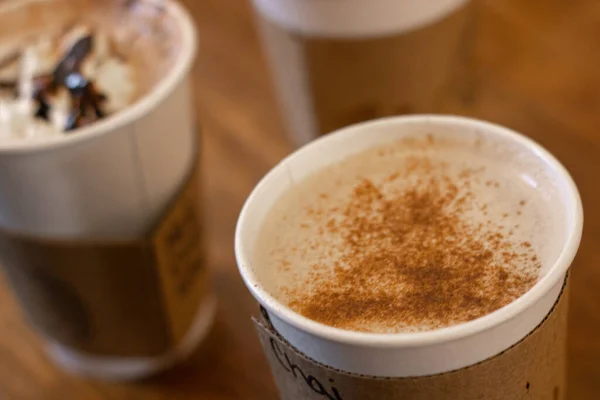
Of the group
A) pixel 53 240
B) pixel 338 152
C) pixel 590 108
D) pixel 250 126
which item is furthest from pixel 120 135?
pixel 590 108

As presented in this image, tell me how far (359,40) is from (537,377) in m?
0.56

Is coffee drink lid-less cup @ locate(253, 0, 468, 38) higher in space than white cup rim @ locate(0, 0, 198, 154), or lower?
higher

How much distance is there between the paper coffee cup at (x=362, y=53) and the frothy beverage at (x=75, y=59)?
0.18 m

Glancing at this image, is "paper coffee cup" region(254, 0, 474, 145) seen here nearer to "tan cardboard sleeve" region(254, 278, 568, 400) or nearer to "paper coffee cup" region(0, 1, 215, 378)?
"paper coffee cup" region(0, 1, 215, 378)

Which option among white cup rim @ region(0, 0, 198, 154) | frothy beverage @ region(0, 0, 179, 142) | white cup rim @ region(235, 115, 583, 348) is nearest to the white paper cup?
white cup rim @ region(235, 115, 583, 348)

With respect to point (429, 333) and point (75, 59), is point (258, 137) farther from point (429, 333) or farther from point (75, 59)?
point (429, 333)

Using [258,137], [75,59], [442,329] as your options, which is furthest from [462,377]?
[258,137]

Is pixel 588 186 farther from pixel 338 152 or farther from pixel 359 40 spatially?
pixel 338 152

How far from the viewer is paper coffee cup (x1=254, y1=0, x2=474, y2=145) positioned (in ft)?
3.11

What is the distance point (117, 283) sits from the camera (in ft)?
3.15

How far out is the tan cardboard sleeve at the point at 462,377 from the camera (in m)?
0.50

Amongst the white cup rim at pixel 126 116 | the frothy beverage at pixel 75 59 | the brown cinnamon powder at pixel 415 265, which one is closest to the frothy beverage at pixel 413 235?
the brown cinnamon powder at pixel 415 265

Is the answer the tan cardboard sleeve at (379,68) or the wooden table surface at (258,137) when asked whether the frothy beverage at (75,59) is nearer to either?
the tan cardboard sleeve at (379,68)

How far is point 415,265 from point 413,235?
38 mm
